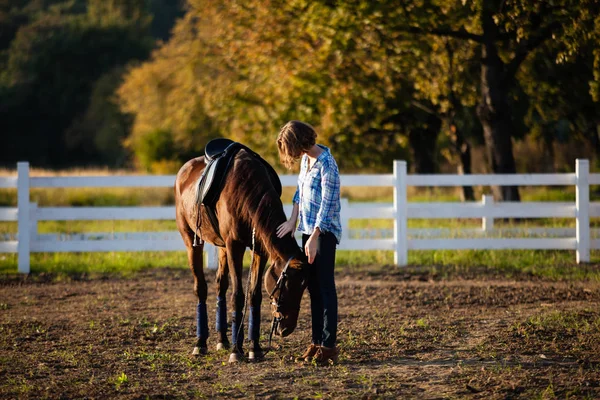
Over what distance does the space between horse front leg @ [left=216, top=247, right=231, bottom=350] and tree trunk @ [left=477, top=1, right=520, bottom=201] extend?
9143 mm

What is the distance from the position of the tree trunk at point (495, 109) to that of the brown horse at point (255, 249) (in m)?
9.19

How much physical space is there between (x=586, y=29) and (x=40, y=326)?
8881 millimetres

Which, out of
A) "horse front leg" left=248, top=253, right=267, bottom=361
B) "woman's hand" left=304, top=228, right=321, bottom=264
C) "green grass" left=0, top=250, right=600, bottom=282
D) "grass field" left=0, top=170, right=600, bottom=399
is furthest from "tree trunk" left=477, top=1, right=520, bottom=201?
"woman's hand" left=304, top=228, right=321, bottom=264

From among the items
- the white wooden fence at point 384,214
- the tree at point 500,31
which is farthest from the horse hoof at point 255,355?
the tree at point 500,31

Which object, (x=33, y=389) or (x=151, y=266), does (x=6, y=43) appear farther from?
(x=33, y=389)

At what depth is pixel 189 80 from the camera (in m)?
29.8

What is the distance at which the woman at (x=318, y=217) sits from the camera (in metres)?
5.17

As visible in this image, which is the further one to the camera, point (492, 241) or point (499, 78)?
point (499, 78)

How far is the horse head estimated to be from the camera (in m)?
5.14

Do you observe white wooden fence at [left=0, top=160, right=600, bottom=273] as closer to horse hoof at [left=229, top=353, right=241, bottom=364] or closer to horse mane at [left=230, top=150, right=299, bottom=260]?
horse mane at [left=230, top=150, right=299, bottom=260]

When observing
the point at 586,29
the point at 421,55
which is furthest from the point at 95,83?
the point at 586,29

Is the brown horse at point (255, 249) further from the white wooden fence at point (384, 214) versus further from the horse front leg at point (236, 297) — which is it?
the white wooden fence at point (384, 214)

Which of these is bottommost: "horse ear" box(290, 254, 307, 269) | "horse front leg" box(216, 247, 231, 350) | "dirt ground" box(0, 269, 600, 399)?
"dirt ground" box(0, 269, 600, 399)

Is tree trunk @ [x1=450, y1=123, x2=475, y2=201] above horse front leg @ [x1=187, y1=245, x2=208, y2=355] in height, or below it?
above
